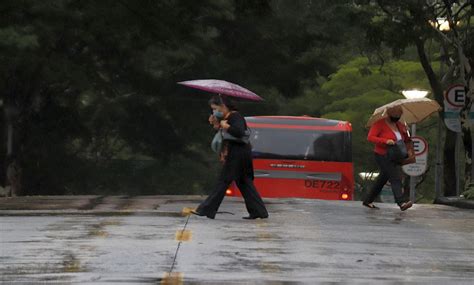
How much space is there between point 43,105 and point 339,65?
13813 mm

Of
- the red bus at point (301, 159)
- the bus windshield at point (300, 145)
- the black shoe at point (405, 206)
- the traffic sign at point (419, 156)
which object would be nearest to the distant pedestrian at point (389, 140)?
the black shoe at point (405, 206)

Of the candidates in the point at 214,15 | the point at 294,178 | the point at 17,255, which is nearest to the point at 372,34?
the point at 294,178

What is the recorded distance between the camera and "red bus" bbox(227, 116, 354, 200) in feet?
96.3

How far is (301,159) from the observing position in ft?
97.6

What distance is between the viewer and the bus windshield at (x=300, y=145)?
97.5ft

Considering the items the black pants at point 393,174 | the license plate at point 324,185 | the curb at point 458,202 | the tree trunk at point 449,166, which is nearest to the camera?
the black pants at point 393,174

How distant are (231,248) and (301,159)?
54.2 feet

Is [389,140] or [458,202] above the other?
[389,140]

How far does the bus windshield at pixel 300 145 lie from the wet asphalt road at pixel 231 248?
34.0 ft

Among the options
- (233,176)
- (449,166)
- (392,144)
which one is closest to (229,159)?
(233,176)

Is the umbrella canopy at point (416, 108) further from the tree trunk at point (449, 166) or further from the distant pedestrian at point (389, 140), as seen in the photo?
the tree trunk at point (449, 166)

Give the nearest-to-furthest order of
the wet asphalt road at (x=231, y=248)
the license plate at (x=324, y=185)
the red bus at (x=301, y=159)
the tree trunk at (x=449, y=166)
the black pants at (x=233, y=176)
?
the wet asphalt road at (x=231, y=248), the black pants at (x=233, y=176), the red bus at (x=301, y=159), the license plate at (x=324, y=185), the tree trunk at (x=449, y=166)

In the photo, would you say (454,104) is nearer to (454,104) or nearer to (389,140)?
(454,104)

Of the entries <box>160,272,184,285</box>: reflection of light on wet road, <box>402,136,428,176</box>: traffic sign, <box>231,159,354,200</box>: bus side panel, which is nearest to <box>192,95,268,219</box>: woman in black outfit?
<box>160,272,184,285</box>: reflection of light on wet road
